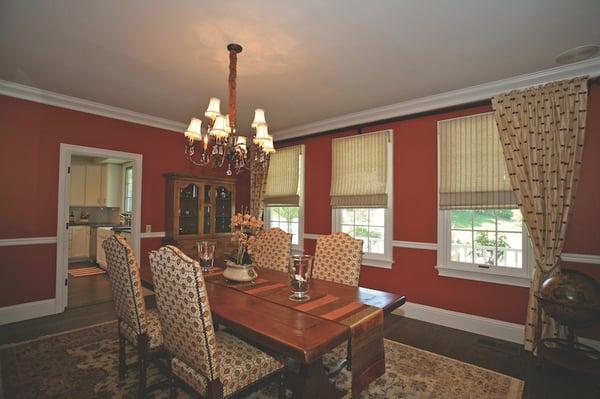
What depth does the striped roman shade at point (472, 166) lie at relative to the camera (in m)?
3.06

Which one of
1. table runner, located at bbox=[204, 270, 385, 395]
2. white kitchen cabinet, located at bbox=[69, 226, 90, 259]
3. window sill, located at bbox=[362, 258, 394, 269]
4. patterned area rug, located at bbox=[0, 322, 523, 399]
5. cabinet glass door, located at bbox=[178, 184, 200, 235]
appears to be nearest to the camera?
table runner, located at bbox=[204, 270, 385, 395]

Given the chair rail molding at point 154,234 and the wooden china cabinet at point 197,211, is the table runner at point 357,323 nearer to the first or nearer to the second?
the wooden china cabinet at point 197,211

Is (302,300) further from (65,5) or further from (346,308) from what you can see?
(65,5)

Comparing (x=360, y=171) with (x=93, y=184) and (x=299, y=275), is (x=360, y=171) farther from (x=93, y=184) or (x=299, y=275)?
(x=93, y=184)

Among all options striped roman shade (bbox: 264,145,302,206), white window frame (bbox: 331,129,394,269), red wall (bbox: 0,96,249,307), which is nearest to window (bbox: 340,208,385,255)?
white window frame (bbox: 331,129,394,269)

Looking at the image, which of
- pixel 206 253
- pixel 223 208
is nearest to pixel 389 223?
pixel 206 253

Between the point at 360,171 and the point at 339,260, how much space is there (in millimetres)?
1812

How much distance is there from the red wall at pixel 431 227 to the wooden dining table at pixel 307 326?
180cm

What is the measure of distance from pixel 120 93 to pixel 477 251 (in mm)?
4454

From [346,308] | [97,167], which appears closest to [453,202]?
[346,308]

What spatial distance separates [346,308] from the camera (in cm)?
173

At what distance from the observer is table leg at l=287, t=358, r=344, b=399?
166 cm

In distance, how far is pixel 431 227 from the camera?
11.5ft

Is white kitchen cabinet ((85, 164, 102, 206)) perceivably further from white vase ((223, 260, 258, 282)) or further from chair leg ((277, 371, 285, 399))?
chair leg ((277, 371, 285, 399))
